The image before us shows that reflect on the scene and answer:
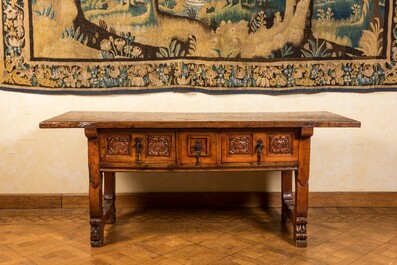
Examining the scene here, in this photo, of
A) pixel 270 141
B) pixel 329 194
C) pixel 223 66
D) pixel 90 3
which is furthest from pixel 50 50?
pixel 329 194

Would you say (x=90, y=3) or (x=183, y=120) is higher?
(x=90, y=3)

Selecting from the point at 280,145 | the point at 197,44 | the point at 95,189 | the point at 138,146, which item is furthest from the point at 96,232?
the point at 197,44

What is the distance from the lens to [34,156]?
11.8ft

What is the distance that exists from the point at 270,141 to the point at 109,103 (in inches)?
55.4

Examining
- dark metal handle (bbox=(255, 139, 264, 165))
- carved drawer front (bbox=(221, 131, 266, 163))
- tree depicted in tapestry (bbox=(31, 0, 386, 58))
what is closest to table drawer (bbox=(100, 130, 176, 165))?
carved drawer front (bbox=(221, 131, 266, 163))

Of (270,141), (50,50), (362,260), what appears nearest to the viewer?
(362,260)

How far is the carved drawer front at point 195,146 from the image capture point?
272cm

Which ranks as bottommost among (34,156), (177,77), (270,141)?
(34,156)

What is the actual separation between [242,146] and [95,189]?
929 millimetres

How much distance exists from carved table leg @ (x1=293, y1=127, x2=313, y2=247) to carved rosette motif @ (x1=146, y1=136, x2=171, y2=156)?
807 mm

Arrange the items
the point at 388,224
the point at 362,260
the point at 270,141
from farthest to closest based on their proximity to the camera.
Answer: the point at 388,224 < the point at 270,141 < the point at 362,260

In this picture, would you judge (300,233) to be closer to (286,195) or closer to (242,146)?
(286,195)

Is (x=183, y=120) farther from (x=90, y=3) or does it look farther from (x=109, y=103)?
(x=90, y=3)

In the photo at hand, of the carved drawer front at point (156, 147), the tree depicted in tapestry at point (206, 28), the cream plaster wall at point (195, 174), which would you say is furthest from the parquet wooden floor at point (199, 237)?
the tree depicted in tapestry at point (206, 28)
